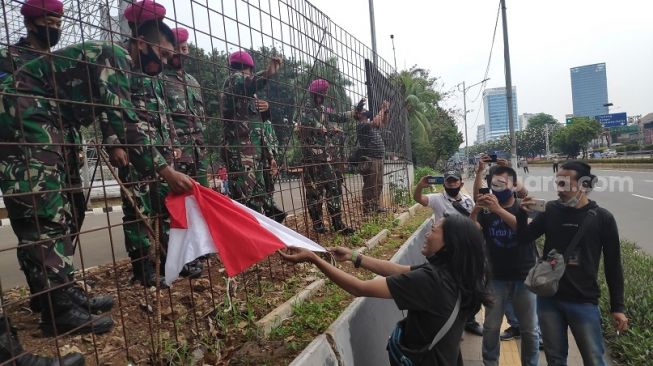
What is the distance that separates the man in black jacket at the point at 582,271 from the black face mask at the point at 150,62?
8.66ft

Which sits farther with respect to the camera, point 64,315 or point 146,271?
point 146,271

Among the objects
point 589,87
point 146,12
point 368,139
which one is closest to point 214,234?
point 146,12

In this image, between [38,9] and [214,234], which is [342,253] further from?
[38,9]

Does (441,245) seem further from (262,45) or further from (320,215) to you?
(320,215)

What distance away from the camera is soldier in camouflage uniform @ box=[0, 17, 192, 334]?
2.28 m

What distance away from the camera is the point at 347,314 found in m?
2.83

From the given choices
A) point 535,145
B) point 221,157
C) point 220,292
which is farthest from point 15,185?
point 535,145

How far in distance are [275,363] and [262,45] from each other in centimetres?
242

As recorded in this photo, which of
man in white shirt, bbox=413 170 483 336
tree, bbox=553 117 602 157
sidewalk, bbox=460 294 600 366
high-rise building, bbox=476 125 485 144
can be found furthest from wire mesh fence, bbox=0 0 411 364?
high-rise building, bbox=476 125 485 144

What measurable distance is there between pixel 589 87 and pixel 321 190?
172179mm

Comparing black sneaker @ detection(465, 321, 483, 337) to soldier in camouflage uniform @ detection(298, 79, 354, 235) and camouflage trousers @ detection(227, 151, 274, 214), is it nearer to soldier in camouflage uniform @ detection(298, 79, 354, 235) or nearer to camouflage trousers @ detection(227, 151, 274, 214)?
soldier in camouflage uniform @ detection(298, 79, 354, 235)

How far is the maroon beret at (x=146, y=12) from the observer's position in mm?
2646

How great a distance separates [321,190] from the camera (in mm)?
5129

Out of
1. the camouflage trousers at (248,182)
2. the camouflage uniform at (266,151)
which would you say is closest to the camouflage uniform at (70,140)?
the camouflage trousers at (248,182)
